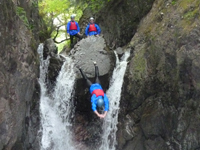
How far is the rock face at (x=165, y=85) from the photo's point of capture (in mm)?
7055

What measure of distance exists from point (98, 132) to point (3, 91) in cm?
564

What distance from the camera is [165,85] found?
26.0ft

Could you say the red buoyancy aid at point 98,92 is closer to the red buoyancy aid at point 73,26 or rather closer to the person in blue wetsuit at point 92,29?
the person in blue wetsuit at point 92,29

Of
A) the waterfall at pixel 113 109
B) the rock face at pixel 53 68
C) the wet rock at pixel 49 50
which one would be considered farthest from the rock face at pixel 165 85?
the wet rock at pixel 49 50

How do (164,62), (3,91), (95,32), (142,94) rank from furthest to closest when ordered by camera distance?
(95,32) → (142,94) → (164,62) → (3,91)

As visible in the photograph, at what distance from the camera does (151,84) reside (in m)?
8.37

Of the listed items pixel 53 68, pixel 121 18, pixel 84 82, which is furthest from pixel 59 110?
pixel 121 18

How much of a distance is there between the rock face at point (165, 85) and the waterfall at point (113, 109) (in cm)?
34

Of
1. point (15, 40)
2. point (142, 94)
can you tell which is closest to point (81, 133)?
point (142, 94)

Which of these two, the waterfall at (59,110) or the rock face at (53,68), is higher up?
the rock face at (53,68)

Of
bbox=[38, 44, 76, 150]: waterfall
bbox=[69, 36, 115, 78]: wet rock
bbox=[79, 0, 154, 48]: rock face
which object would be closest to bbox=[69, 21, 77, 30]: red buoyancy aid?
bbox=[69, 36, 115, 78]: wet rock

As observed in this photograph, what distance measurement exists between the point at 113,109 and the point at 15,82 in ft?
14.7

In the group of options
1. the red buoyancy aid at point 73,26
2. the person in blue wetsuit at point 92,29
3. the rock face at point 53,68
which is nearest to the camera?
the rock face at point 53,68

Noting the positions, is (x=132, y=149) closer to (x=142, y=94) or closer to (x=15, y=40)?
(x=142, y=94)
